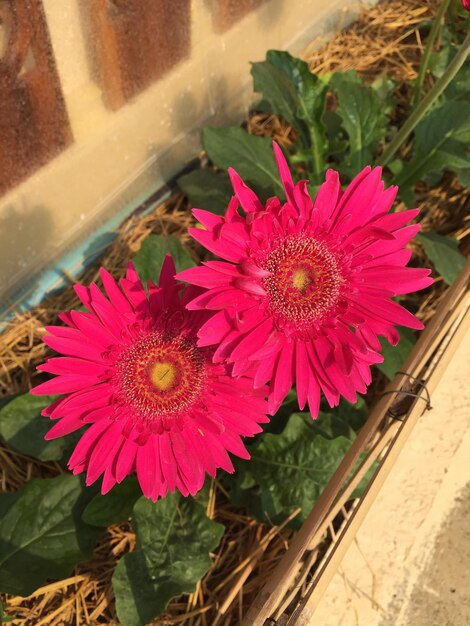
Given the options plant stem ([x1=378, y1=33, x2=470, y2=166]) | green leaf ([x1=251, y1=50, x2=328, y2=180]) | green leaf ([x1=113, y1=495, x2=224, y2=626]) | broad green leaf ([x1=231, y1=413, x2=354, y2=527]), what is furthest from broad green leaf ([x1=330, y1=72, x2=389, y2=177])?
green leaf ([x1=113, y1=495, x2=224, y2=626])

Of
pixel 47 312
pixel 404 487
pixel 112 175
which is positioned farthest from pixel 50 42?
pixel 404 487

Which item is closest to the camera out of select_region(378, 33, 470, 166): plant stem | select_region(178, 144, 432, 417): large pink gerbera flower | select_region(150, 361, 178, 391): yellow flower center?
select_region(178, 144, 432, 417): large pink gerbera flower

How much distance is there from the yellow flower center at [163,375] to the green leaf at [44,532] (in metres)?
0.38

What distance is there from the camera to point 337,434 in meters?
1.36

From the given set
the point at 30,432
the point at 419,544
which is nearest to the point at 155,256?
the point at 30,432

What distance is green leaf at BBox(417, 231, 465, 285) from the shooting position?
1512 millimetres

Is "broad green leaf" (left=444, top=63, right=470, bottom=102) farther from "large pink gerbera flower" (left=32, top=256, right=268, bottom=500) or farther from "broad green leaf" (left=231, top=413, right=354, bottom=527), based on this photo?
"large pink gerbera flower" (left=32, top=256, right=268, bottom=500)

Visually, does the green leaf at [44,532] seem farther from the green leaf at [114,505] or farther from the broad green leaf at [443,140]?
the broad green leaf at [443,140]

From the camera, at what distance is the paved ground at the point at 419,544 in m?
1.39

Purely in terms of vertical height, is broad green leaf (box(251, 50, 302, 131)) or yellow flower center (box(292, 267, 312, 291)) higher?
broad green leaf (box(251, 50, 302, 131))

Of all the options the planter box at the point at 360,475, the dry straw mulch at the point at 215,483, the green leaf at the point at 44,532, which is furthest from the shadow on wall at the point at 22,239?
the planter box at the point at 360,475

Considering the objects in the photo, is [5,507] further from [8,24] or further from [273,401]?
[8,24]

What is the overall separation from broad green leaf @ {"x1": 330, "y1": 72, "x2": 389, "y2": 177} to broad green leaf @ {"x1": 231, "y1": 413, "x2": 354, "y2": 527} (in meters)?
0.67

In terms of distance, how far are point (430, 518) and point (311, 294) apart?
798 millimetres
